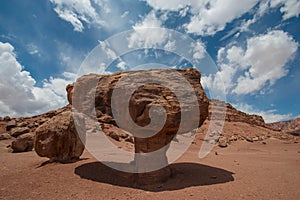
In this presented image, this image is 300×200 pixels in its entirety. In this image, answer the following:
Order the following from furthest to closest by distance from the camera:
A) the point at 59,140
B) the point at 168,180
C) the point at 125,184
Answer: the point at 59,140 < the point at 168,180 < the point at 125,184

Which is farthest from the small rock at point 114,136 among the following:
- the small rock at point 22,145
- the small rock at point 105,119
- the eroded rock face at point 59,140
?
the eroded rock face at point 59,140

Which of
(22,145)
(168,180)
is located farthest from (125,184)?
(22,145)

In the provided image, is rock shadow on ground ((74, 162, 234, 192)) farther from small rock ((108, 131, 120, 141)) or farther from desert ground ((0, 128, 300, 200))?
small rock ((108, 131, 120, 141))

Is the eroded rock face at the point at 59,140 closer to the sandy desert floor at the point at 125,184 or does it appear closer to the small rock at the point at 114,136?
the sandy desert floor at the point at 125,184

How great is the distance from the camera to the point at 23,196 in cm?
552

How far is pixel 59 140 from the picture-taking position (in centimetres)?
849

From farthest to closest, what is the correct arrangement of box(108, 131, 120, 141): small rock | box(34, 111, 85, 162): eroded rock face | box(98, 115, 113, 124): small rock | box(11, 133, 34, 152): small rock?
1. box(98, 115, 113, 124): small rock
2. box(108, 131, 120, 141): small rock
3. box(11, 133, 34, 152): small rock
4. box(34, 111, 85, 162): eroded rock face

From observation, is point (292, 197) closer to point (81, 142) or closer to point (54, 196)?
point (54, 196)

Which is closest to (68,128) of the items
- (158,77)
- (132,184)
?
(132,184)

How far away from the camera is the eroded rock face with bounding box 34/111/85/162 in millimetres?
8422

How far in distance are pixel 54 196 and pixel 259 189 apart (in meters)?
6.19

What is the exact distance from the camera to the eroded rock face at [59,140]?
27.6 ft

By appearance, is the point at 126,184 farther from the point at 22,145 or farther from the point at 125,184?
the point at 22,145

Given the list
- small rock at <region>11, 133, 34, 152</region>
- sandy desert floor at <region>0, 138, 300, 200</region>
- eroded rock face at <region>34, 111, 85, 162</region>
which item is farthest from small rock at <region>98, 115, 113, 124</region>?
sandy desert floor at <region>0, 138, 300, 200</region>
